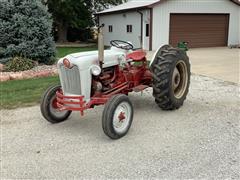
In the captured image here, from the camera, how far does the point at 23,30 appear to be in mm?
10492

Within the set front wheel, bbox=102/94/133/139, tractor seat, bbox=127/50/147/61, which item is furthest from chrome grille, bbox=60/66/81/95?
tractor seat, bbox=127/50/147/61

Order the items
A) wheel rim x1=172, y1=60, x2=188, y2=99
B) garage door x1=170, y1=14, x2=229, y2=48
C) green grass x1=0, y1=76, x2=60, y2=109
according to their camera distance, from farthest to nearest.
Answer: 1. garage door x1=170, y1=14, x2=229, y2=48
2. green grass x1=0, y1=76, x2=60, y2=109
3. wheel rim x1=172, y1=60, x2=188, y2=99

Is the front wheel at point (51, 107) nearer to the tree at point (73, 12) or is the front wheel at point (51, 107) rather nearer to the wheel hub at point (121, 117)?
the wheel hub at point (121, 117)

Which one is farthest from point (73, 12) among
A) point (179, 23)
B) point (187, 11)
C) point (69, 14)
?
point (187, 11)

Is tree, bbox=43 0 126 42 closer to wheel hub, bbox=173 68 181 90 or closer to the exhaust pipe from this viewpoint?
wheel hub, bbox=173 68 181 90

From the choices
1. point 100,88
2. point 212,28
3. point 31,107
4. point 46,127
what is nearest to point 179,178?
point 100,88

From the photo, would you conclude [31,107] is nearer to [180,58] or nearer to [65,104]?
[65,104]

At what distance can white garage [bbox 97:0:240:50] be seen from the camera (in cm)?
1853

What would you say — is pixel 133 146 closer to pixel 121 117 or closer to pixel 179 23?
pixel 121 117

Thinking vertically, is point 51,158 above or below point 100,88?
below

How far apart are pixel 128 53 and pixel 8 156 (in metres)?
2.77

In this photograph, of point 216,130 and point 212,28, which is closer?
point 216,130

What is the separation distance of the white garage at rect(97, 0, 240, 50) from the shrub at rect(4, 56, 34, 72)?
30.7ft

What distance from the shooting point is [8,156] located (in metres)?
4.23
